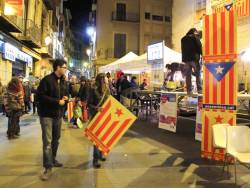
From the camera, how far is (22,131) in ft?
36.3

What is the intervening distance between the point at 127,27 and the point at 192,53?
89.1 feet

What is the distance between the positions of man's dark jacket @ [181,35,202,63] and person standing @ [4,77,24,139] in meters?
4.74

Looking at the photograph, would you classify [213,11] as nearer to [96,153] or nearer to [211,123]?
[211,123]

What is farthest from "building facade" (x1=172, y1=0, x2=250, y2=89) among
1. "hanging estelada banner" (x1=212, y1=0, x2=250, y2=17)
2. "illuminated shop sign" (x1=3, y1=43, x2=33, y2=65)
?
"illuminated shop sign" (x1=3, y1=43, x2=33, y2=65)

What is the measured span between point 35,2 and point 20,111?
61.0 feet

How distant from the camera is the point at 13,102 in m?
9.89

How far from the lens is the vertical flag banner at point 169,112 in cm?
1003

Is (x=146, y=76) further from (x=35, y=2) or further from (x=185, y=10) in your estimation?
(x=35, y=2)

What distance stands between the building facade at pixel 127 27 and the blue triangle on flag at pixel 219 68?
28779 millimetres

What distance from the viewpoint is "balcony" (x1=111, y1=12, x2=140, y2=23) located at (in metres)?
36.3

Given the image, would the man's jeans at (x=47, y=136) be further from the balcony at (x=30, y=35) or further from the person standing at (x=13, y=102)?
the balcony at (x=30, y=35)

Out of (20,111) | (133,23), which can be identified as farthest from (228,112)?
(133,23)

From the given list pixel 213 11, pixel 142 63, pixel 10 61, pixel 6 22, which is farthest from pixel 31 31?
pixel 213 11

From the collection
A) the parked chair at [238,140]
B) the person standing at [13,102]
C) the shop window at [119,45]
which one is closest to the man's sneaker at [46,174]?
the parked chair at [238,140]
